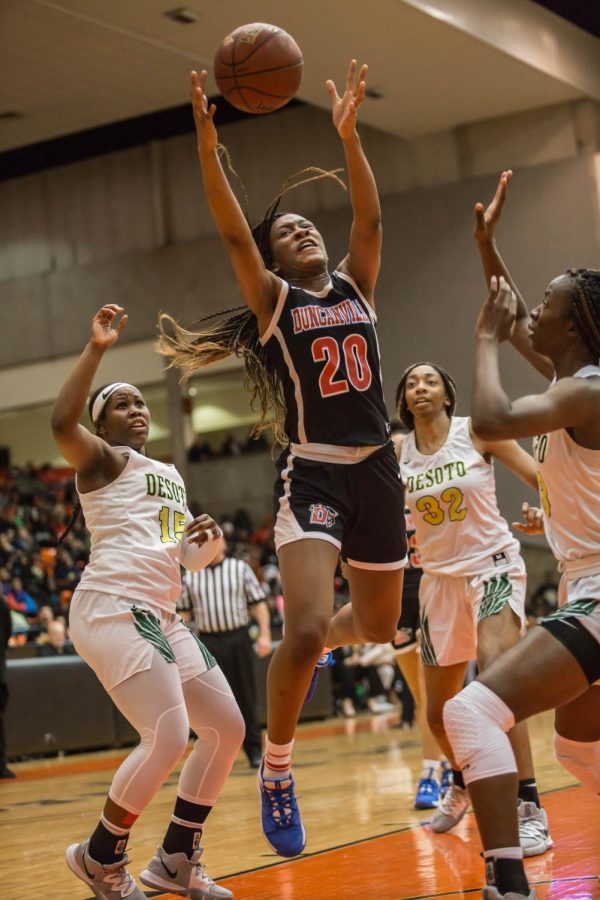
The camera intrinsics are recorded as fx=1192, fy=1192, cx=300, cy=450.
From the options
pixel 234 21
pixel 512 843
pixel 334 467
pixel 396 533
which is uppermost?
pixel 234 21

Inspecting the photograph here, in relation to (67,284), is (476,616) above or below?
below

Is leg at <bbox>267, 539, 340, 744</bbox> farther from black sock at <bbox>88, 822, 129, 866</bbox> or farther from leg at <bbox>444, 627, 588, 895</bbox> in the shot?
leg at <bbox>444, 627, 588, 895</bbox>

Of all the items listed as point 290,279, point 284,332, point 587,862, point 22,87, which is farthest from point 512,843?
point 22,87

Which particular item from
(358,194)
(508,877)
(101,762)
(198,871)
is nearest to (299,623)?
(198,871)

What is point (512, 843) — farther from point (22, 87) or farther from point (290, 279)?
point (22, 87)

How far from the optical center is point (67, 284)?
77.6ft

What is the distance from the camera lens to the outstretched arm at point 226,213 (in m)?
4.41

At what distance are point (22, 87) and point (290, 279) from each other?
15.5 meters

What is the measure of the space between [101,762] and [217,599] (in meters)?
2.25

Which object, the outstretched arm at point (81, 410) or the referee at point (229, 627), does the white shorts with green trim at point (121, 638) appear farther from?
the referee at point (229, 627)

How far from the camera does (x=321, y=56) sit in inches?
662

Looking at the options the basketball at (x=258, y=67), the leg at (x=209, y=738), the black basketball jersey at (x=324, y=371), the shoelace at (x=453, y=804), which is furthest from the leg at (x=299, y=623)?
the basketball at (x=258, y=67)

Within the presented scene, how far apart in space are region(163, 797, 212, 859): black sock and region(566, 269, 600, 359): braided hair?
222cm

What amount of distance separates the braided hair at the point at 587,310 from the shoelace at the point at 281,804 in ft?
6.57
